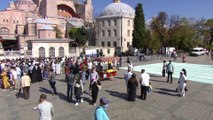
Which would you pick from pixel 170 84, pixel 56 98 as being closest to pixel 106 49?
pixel 170 84

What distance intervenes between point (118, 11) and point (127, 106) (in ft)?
166

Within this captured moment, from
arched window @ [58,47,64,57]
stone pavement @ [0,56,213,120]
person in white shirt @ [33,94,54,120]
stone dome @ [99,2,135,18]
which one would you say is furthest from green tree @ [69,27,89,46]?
person in white shirt @ [33,94,54,120]

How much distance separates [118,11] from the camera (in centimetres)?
5684

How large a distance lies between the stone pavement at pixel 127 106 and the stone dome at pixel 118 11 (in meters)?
46.2

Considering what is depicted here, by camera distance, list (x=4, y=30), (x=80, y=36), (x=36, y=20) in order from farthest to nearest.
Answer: (x=4, y=30), (x=36, y=20), (x=80, y=36)

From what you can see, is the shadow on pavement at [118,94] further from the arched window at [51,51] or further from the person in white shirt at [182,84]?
the arched window at [51,51]

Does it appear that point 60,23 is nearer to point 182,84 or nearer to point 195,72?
point 195,72

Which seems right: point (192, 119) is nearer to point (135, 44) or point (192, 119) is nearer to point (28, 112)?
point (28, 112)

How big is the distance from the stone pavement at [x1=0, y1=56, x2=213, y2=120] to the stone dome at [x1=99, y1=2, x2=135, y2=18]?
152ft

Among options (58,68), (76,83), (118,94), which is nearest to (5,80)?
(58,68)

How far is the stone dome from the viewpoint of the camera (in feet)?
186

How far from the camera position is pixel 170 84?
45.5 ft

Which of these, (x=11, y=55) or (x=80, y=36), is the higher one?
(x=80, y=36)

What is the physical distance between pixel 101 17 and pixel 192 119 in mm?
54093
